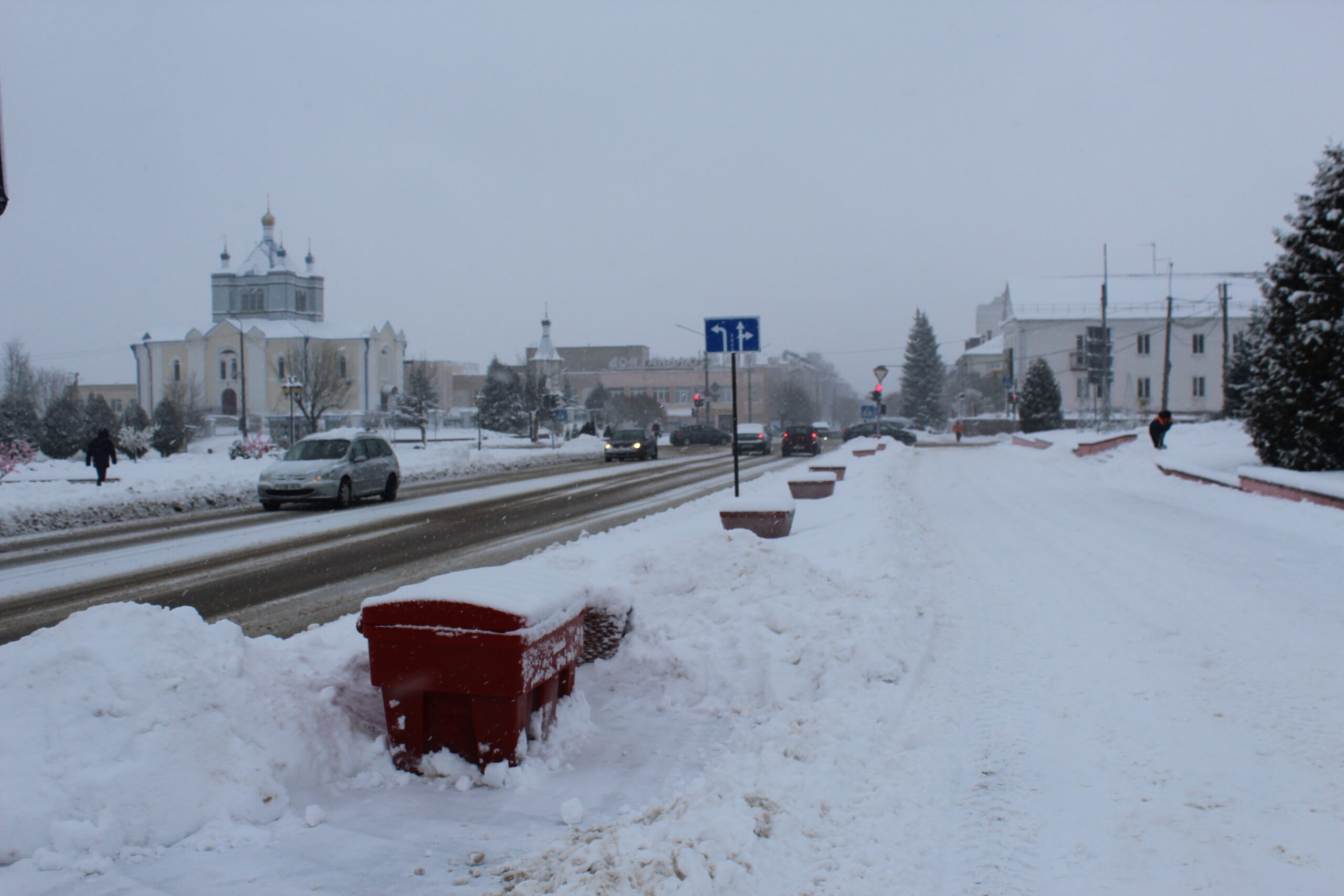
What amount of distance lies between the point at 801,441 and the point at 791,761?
43012 mm

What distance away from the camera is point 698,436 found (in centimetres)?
6112

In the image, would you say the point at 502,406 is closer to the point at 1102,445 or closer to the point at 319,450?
the point at 1102,445

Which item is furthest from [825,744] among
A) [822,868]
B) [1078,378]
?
[1078,378]

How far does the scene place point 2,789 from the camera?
10.9 ft

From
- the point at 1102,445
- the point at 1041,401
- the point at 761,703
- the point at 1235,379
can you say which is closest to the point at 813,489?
the point at 761,703

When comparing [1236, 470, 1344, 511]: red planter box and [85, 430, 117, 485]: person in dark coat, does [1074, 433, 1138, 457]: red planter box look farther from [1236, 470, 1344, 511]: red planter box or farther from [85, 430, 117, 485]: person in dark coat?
[85, 430, 117, 485]: person in dark coat

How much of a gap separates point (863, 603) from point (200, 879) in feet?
17.2

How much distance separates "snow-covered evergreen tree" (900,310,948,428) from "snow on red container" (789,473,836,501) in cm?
7616

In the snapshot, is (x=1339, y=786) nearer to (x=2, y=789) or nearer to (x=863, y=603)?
(x=863, y=603)

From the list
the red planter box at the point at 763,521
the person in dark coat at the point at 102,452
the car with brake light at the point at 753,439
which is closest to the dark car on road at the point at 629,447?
the car with brake light at the point at 753,439

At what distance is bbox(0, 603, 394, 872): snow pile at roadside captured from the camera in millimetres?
3387

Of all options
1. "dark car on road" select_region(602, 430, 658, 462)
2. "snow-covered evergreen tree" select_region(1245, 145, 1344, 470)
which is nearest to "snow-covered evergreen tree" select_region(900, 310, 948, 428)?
"dark car on road" select_region(602, 430, 658, 462)

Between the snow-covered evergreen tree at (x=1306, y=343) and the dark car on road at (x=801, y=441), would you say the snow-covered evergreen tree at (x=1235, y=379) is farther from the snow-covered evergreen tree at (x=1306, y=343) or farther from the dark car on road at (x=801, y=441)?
the snow-covered evergreen tree at (x=1306, y=343)

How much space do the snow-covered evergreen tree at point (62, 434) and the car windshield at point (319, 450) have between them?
3264 centimetres
